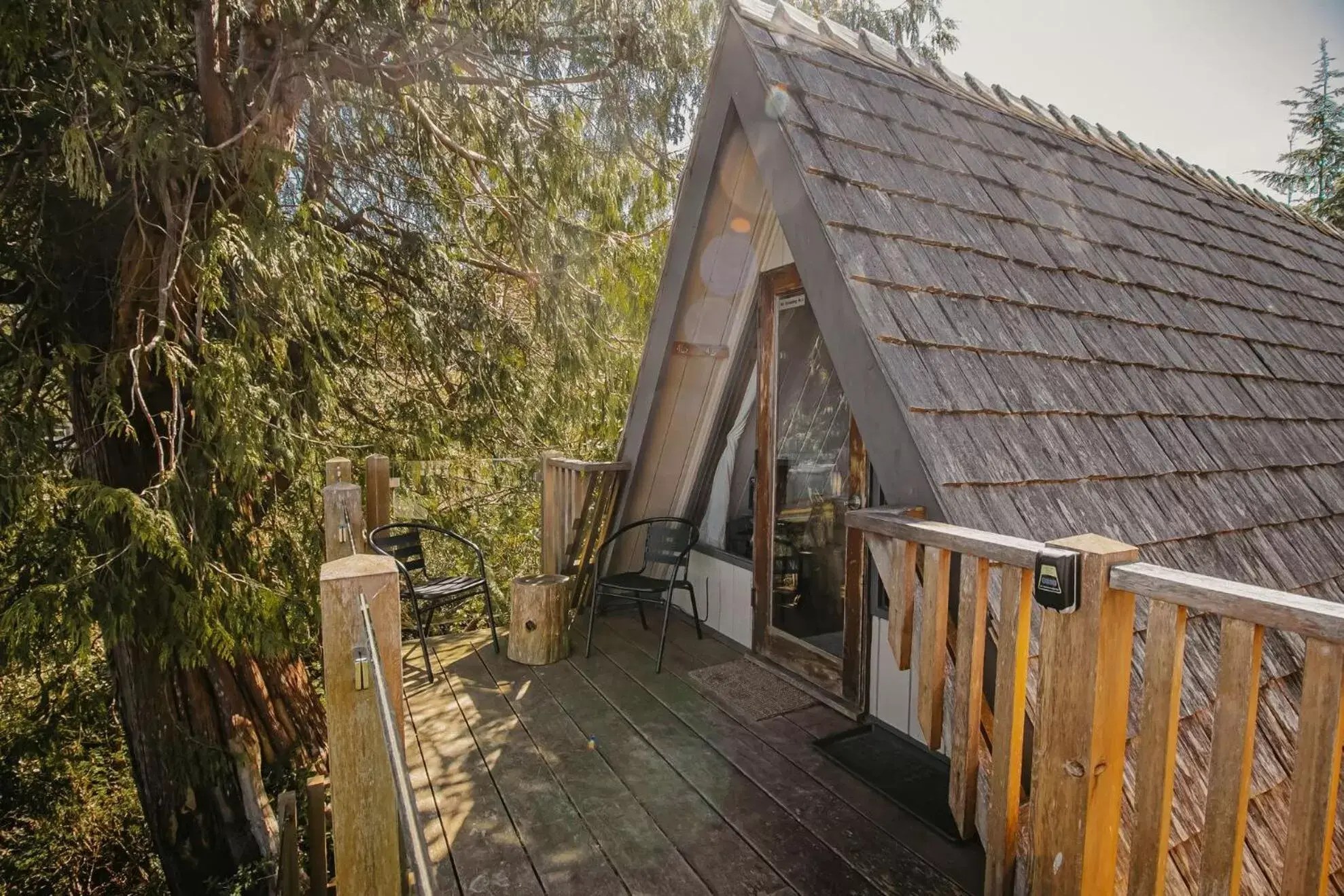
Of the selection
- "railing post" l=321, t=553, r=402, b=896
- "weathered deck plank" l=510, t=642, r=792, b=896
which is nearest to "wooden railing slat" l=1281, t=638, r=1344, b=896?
"weathered deck plank" l=510, t=642, r=792, b=896

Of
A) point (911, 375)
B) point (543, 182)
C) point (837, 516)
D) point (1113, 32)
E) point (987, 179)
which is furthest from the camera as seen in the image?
point (1113, 32)

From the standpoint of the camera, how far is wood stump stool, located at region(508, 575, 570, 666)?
4.30 metres

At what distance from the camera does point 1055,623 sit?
164 centimetres

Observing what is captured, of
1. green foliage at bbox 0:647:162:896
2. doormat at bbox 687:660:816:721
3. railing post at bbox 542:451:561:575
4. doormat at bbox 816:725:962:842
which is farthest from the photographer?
green foliage at bbox 0:647:162:896

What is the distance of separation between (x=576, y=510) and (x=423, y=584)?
3.82ft

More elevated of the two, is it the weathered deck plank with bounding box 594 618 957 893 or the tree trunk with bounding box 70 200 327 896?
the weathered deck plank with bounding box 594 618 957 893

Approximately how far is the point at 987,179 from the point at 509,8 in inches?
139

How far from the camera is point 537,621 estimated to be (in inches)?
169

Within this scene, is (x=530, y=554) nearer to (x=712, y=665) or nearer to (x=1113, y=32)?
(x=712, y=665)

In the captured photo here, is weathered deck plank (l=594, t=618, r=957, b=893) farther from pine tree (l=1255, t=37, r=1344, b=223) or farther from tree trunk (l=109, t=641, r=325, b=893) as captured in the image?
pine tree (l=1255, t=37, r=1344, b=223)

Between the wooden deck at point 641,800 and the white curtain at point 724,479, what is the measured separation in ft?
3.68

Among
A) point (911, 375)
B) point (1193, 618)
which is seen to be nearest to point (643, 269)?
point (911, 375)

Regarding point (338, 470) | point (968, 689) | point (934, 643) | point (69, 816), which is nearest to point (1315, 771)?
point (968, 689)

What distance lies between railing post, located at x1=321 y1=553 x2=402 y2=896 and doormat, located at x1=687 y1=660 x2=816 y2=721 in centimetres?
224
